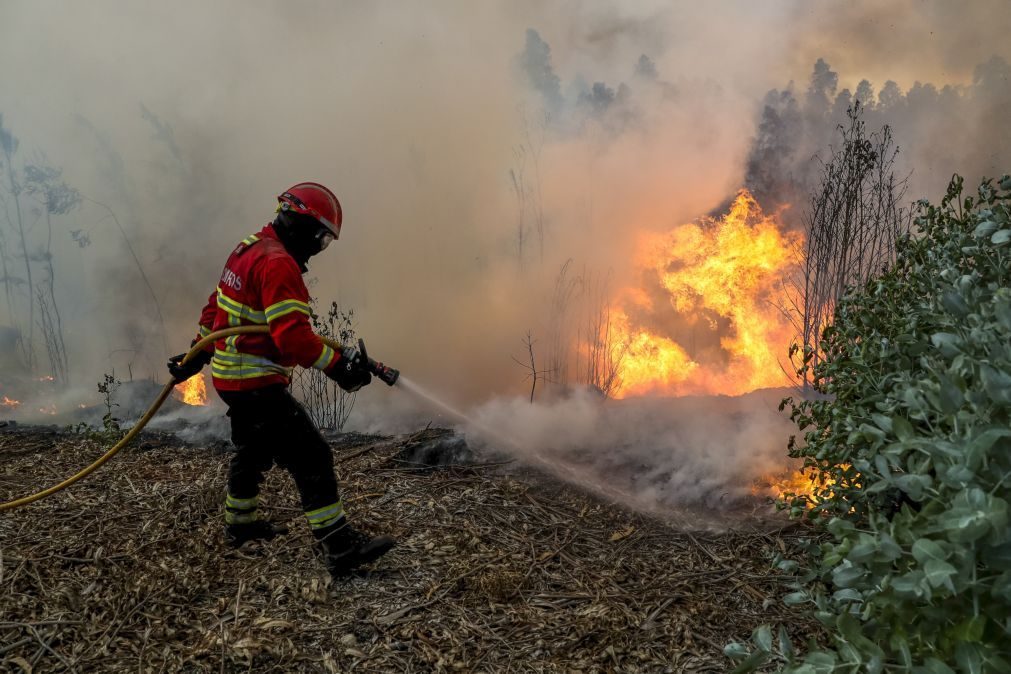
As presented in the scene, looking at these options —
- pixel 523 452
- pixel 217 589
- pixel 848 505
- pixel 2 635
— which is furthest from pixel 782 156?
pixel 2 635

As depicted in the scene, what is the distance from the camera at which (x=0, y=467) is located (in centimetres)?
488

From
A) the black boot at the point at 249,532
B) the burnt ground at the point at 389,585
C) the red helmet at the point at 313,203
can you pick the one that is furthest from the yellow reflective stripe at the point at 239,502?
the red helmet at the point at 313,203

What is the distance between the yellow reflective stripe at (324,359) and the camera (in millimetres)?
3261

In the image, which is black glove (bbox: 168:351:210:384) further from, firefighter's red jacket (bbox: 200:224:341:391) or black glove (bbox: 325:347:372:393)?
black glove (bbox: 325:347:372:393)

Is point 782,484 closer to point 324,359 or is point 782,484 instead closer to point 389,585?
point 389,585

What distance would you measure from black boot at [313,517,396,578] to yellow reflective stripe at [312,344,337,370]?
896mm

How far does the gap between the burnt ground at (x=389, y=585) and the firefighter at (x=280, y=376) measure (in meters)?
0.26

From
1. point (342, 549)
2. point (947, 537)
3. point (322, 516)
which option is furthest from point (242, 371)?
point (947, 537)

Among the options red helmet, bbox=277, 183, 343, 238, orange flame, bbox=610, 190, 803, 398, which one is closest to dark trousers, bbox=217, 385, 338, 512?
red helmet, bbox=277, 183, 343, 238

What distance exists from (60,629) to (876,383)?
3.75 m

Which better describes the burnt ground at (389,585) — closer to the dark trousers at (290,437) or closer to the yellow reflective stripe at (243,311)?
the dark trousers at (290,437)

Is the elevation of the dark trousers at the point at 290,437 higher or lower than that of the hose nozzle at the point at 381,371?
lower

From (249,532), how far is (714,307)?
9.24 metres

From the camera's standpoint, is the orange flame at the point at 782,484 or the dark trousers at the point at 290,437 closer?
the dark trousers at the point at 290,437
